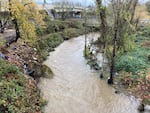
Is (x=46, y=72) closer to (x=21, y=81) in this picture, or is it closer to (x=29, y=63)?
(x=29, y=63)

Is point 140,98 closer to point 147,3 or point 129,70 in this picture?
point 129,70

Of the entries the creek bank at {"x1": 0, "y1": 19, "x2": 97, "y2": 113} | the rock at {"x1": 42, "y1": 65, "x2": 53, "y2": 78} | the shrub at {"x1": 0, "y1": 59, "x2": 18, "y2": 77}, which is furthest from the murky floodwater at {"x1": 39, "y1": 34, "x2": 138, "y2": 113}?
the shrub at {"x1": 0, "y1": 59, "x2": 18, "y2": 77}

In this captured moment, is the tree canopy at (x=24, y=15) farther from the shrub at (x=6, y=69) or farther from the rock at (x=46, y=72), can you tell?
the shrub at (x=6, y=69)

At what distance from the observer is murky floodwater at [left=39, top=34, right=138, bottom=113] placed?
17219 millimetres

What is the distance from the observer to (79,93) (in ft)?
63.8

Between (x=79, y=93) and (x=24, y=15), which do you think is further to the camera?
(x=24, y=15)

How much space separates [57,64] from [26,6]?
20.3 feet

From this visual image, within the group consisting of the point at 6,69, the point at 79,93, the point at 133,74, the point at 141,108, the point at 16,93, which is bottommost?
the point at 141,108

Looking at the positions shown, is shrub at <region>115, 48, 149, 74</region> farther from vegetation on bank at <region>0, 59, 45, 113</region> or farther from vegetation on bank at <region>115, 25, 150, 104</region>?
vegetation on bank at <region>0, 59, 45, 113</region>

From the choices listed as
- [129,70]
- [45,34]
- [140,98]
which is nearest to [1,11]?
[45,34]

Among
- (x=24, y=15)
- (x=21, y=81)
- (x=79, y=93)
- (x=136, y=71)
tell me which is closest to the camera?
(x=21, y=81)

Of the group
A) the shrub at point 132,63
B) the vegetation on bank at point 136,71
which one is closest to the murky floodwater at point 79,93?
the vegetation on bank at point 136,71

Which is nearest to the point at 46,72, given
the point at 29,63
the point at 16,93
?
the point at 29,63

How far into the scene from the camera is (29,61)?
2178 cm
